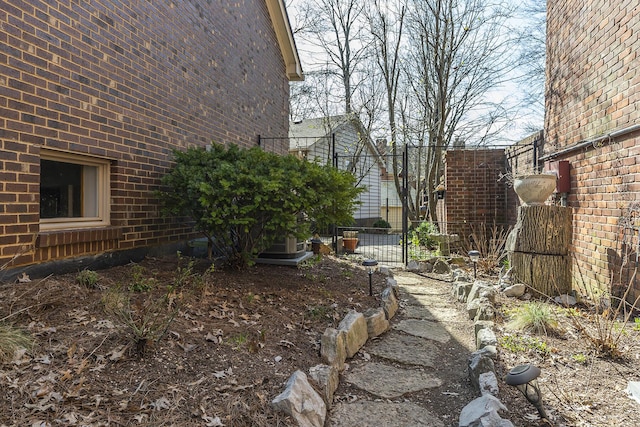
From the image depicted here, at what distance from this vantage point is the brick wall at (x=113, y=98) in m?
3.21

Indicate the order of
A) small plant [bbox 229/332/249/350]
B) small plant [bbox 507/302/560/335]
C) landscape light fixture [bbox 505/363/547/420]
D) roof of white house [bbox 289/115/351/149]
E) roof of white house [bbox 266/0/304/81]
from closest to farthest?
1. landscape light fixture [bbox 505/363/547/420]
2. small plant [bbox 229/332/249/350]
3. small plant [bbox 507/302/560/335]
4. roof of white house [bbox 266/0/304/81]
5. roof of white house [bbox 289/115/351/149]

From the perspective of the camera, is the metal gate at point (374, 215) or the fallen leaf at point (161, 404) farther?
the metal gate at point (374, 215)

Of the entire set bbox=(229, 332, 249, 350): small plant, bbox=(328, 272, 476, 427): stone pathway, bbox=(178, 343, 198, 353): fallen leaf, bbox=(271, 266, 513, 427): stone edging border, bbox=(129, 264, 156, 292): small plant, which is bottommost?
bbox=(328, 272, 476, 427): stone pathway

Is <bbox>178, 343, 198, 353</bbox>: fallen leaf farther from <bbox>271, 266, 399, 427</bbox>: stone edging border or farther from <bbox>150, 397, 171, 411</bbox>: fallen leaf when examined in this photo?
<bbox>271, 266, 399, 427</bbox>: stone edging border

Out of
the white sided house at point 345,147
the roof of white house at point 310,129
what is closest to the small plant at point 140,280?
the white sided house at point 345,147

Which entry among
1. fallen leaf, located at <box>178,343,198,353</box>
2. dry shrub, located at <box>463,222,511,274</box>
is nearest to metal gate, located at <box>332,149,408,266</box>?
dry shrub, located at <box>463,222,511,274</box>

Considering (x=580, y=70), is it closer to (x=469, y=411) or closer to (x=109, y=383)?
(x=469, y=411)

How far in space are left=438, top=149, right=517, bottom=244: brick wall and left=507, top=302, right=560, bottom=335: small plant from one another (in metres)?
5.29

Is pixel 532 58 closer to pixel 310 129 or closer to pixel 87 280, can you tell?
pixel 310 129

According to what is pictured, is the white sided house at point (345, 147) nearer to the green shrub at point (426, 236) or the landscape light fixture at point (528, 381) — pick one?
the green shrub at point (426, 236)

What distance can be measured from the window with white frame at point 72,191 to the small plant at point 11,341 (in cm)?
162

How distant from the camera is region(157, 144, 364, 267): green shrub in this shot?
416 cm

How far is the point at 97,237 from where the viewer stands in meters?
4.04

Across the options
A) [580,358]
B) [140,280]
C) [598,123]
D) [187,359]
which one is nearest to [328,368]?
[187,359]
